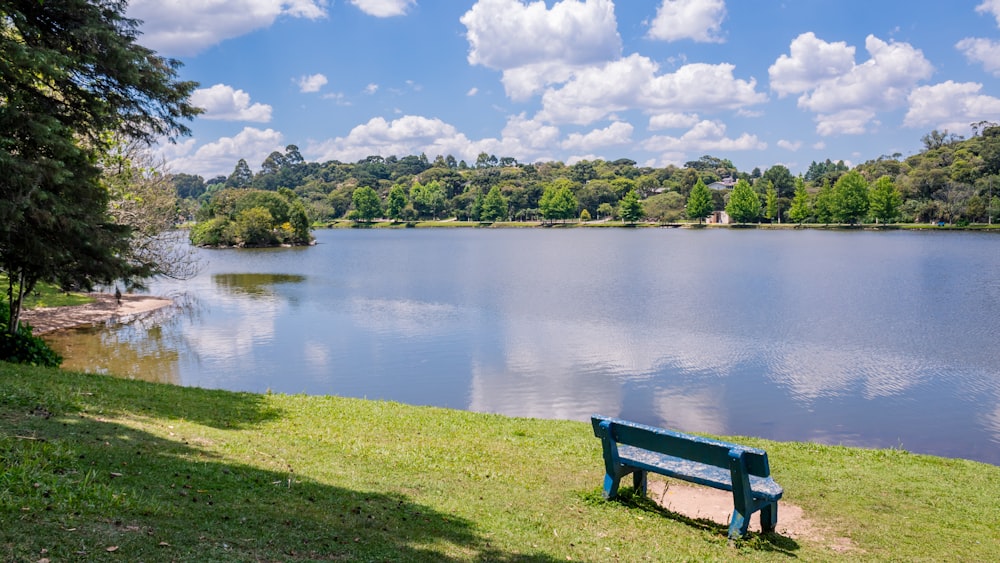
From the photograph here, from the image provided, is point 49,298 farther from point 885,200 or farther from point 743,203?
point 743,203

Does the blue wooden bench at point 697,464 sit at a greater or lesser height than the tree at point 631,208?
lesser

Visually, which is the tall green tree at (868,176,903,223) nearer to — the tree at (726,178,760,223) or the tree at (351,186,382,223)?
the tree at (726,178,760,223)

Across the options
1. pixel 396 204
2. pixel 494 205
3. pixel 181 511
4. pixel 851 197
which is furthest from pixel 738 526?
pixel 396 204

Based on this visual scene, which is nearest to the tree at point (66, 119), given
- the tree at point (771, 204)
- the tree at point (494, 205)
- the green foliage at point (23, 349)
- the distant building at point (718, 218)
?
the green foliage at point (23, 349)

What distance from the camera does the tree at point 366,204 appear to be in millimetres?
181500

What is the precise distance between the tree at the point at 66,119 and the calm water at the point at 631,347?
7129mm

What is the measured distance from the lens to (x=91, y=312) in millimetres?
31766

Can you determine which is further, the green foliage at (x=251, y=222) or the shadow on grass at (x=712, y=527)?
the green foliage at (x=251, y=222)

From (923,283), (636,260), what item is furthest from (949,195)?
(923,283)

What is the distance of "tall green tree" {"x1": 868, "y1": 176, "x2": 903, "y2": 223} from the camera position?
4943 inches

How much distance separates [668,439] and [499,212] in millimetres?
173713

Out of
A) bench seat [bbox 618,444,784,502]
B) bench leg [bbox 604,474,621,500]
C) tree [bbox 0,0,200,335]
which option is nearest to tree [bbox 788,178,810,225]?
tree [bbox 0,0,200,335]

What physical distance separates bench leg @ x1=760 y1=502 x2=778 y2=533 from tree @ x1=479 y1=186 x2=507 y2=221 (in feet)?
564

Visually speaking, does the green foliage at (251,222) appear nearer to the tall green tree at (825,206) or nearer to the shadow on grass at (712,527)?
the shadow on grass at (712,527)
